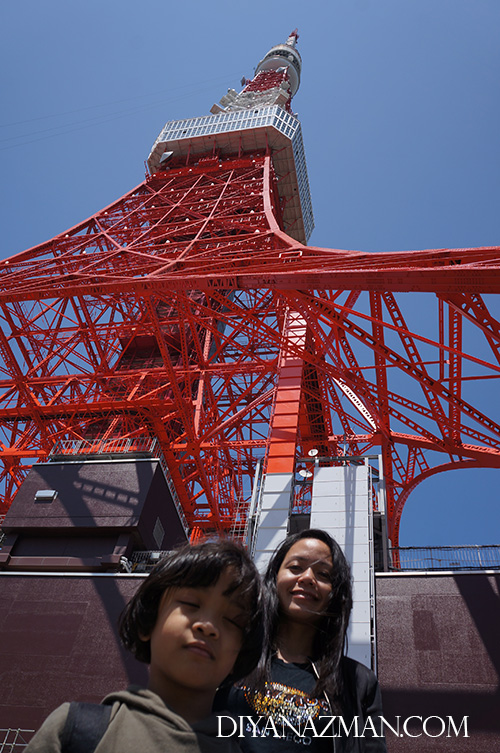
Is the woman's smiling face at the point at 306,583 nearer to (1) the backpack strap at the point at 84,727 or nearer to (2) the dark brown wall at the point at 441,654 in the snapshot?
(1) the backpack strap at the point at 84,727

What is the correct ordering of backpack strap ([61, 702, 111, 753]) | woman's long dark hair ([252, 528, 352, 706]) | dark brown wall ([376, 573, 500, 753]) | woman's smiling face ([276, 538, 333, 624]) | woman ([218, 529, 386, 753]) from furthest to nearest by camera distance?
dark brown wall ([376, 573, 500, 753]), woman's smiling face ([276, 538, 333, 624]), woman's long dark hair ([252, 528, 352, 706]), woman ([218, 529, 386, 753]), backpack strap ([61, 702, 111, 753])

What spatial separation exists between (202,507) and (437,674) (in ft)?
44.7

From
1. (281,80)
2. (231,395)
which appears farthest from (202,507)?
(281,80)

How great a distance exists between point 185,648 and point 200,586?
282mm

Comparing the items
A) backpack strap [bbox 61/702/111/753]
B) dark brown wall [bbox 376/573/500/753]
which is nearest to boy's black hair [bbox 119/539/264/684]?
backpack strap [bbox 61/702/111/753]

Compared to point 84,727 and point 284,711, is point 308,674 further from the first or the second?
point 84,727

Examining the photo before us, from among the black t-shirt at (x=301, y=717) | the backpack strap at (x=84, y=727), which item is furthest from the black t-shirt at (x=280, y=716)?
the backpack strap at (x=84, y=727)

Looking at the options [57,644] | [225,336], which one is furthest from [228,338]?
[57,644]

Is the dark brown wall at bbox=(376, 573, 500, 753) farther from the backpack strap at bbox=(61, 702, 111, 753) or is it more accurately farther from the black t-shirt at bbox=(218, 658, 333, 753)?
the backpack strap at bbox=(61, 702, 111, 753)

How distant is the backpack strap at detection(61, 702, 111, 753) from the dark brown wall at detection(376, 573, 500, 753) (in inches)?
361

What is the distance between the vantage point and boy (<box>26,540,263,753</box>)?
211 cm

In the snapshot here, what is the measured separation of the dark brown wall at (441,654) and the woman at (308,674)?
784cm

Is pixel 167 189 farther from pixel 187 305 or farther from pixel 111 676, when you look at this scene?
pixel 111 676

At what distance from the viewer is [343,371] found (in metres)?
14.6
